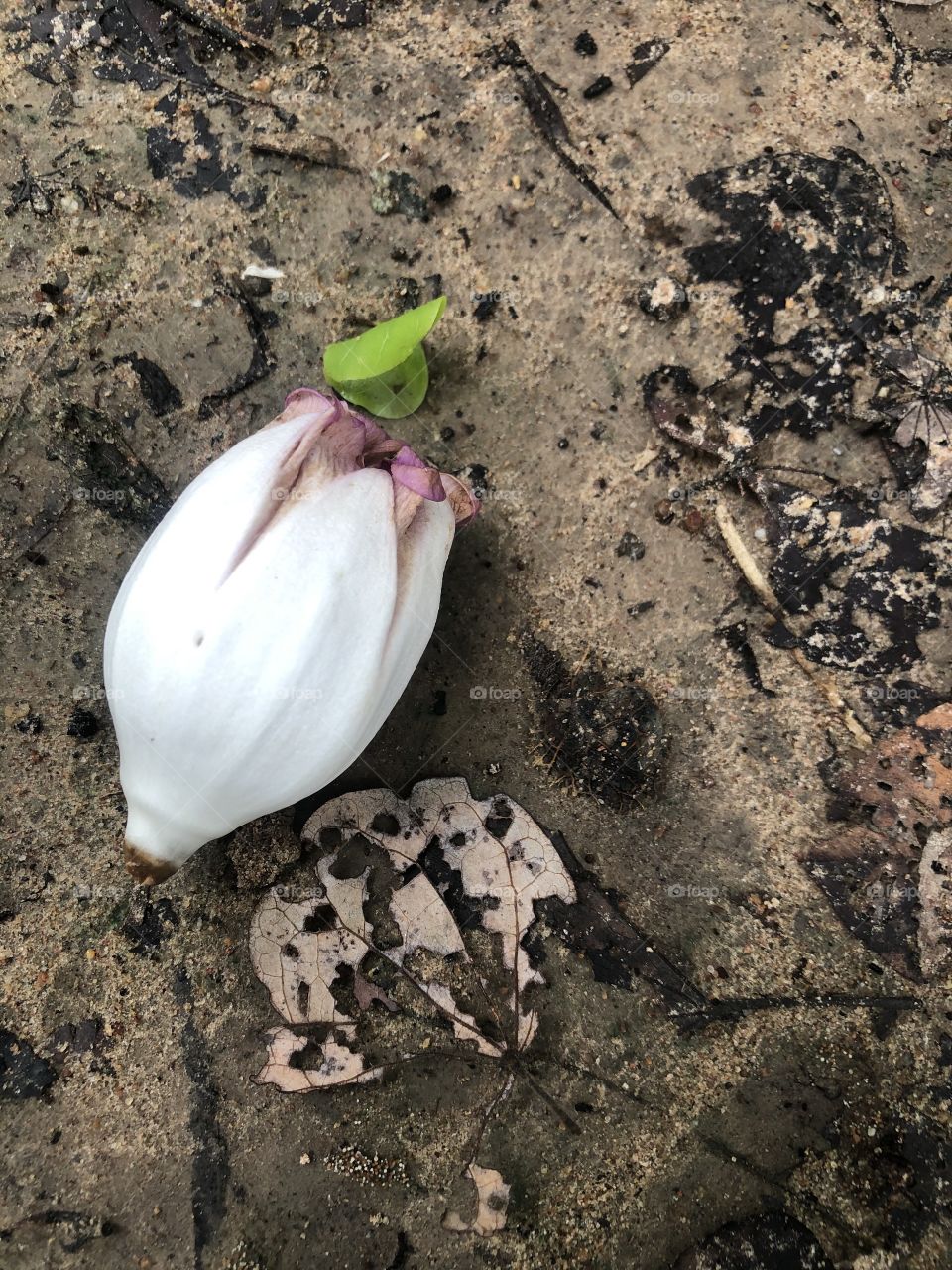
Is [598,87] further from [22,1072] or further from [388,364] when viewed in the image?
[22,1072]

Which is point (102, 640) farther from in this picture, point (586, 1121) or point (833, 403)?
point (833, 403)

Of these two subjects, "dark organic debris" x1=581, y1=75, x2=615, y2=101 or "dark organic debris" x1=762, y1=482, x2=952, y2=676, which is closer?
"dark organic debris" x1=762, y1=482, x2=952, y2=676

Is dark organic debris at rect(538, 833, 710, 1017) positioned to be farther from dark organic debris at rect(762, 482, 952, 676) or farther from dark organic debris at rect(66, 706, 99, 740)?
dark organic debris at rect(66, 706, 99, 740)

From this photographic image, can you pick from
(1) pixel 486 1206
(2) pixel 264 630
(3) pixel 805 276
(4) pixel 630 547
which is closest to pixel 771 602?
(4) pixel 630 547

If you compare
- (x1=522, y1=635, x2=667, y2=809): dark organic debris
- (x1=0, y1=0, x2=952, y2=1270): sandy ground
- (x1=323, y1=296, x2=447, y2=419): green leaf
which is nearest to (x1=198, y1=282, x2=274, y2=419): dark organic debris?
(x1=0, y1=0, x2=952, y2=1270): sandy ground

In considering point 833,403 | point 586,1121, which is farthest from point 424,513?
point 586,1121
